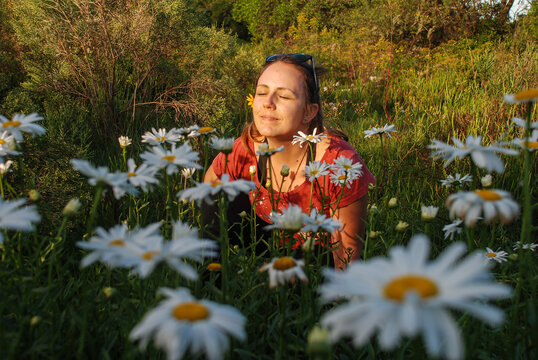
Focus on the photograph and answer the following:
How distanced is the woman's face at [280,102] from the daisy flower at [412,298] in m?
1.85

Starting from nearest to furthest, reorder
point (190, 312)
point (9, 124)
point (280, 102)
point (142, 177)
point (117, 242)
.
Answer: point (190, 312)
point (117, 242)
point (142, 177)
point (9, 124)
point (280, 102)

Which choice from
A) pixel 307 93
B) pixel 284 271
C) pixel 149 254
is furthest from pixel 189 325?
pixel 307 93

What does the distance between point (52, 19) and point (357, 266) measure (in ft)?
13.1

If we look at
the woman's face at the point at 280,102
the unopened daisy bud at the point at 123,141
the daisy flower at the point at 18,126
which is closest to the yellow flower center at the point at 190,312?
the daisy flower at the point at 18,126

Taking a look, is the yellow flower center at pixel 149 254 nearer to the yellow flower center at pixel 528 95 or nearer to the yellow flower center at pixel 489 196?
the yellow flower center at pixel 489 196

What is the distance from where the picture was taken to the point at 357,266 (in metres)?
0.56

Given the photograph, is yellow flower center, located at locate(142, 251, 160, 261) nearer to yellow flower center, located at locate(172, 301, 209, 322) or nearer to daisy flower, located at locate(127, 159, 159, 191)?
yellow flower center, located at locate(172, 301, 209, 322)

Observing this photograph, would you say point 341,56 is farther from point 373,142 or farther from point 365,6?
point 365,6

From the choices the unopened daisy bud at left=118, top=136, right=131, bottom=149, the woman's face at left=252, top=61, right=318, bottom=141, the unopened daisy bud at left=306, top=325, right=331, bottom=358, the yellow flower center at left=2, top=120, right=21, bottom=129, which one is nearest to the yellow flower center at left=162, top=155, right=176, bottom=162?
the yellow flower center at left=2, top=120, right=21, bottom=129

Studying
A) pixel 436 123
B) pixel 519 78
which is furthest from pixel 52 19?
pixel 519 78

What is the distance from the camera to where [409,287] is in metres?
0.53

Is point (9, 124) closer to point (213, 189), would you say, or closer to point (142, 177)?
point (142, 177)

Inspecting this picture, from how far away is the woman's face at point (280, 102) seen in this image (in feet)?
7.75

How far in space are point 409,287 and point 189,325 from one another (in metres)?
0.32
